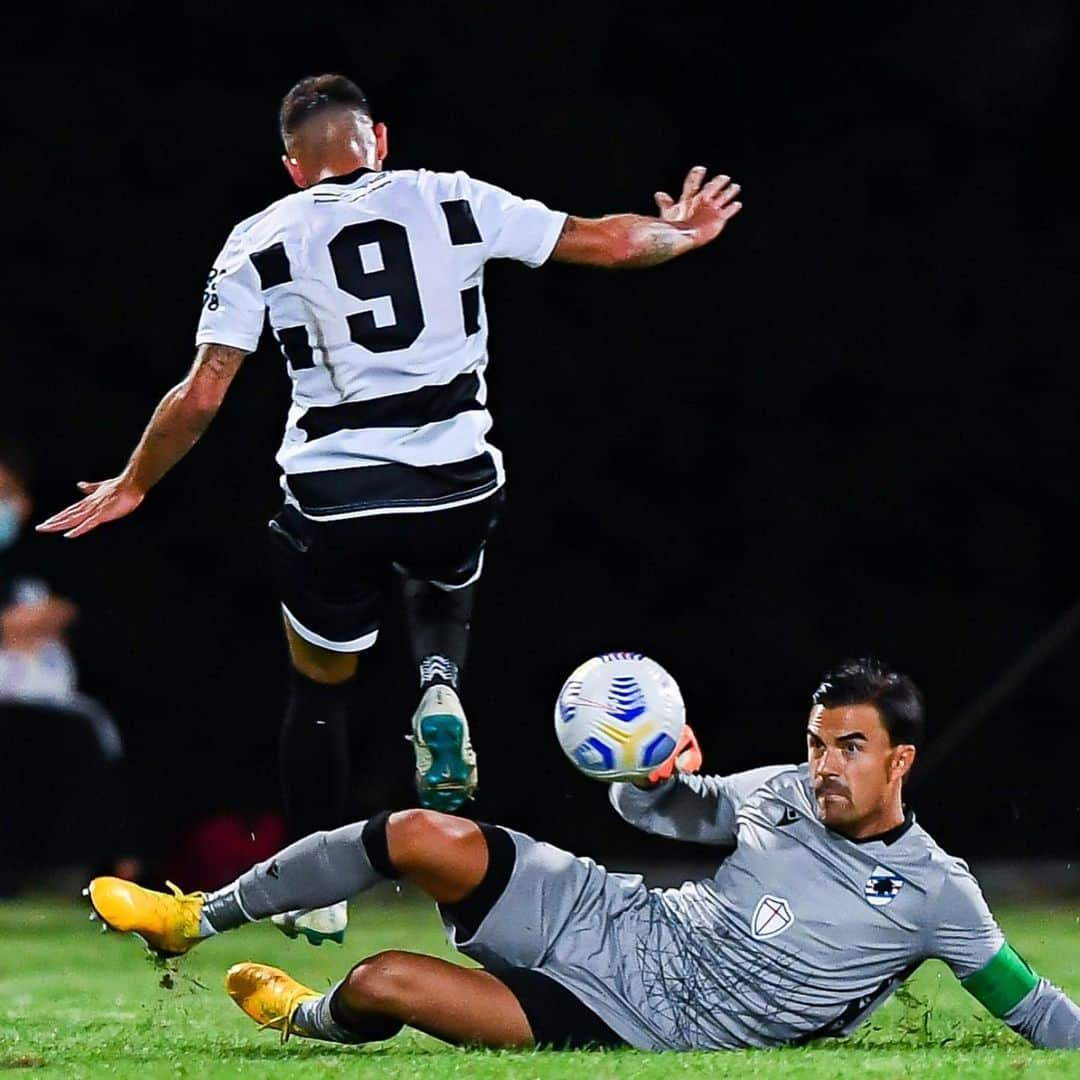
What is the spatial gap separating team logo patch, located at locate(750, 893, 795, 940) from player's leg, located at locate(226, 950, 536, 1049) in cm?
49

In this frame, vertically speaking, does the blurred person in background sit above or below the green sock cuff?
below

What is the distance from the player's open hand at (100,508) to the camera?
5.42 meters

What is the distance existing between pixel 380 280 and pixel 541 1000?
5.75ft

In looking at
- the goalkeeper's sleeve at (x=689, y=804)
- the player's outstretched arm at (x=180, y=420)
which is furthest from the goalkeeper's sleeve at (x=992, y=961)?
the player's outstretched arm at (x=180, y=420)

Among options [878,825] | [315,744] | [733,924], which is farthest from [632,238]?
[733,924]

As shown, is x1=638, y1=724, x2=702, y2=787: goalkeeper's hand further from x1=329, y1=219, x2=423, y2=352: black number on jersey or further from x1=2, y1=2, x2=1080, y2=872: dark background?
x1=2, y1=2, x2=1080, y2=872: dark background

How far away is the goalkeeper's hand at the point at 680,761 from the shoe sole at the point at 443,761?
56 cm

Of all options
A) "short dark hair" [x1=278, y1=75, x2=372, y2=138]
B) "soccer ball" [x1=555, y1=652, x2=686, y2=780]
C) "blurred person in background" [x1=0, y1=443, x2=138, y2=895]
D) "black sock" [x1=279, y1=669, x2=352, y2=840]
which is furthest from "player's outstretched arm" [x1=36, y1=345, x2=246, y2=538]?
"blurred person in background" [x1=0, y1=443, x2=138, y2=895]

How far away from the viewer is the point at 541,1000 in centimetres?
451

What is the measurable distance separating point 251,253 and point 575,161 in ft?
16.4

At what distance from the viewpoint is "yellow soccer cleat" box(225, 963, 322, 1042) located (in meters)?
4.73

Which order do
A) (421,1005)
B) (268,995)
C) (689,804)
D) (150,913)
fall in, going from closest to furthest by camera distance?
(421,1005)
(150,913)
(268,995)
(689,804)

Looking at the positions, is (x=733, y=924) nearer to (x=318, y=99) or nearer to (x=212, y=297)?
(x=212, y=297)

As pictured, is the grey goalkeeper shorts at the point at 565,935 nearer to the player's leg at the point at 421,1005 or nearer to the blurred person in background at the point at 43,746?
the player's leg at the point at 421,1005
